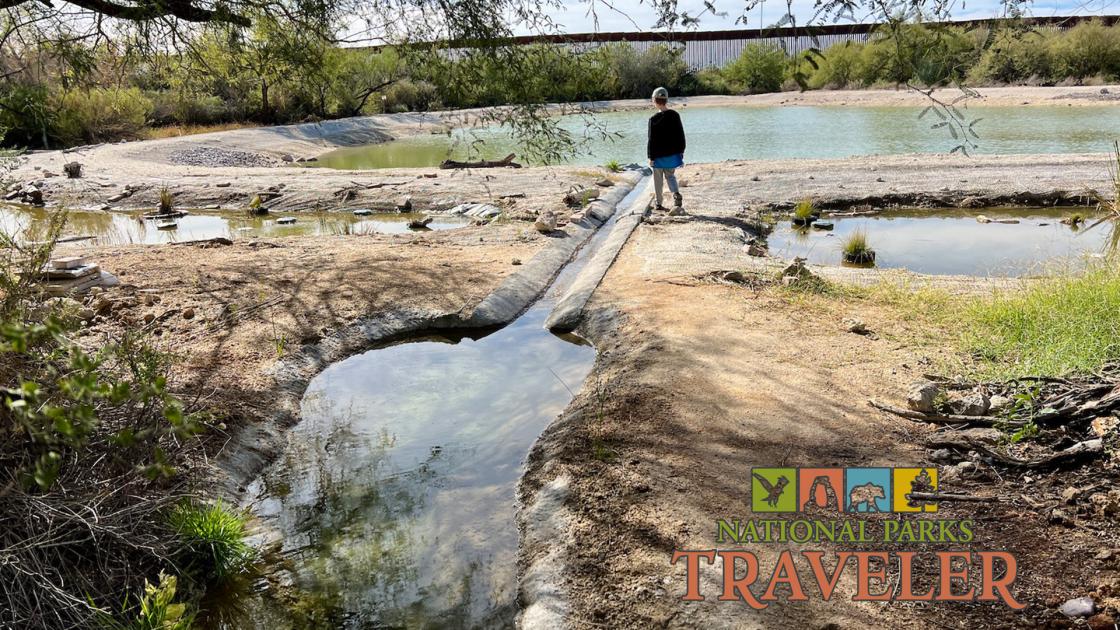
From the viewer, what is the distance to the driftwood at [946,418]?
4.36m

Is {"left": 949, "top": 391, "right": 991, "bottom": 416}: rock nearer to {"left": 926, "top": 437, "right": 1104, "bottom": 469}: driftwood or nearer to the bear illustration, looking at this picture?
{"left": 926, "top": 437, "right": 1104, "bottom": 469}: driftwood

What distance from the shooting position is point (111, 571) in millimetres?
3432

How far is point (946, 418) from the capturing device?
4535 mm

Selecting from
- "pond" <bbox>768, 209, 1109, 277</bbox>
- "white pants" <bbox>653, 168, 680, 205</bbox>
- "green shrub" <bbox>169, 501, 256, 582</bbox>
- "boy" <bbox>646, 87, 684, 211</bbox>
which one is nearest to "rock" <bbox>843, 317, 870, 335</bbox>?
"pond" <bbox>768, 209, 1109, 277</bbox>

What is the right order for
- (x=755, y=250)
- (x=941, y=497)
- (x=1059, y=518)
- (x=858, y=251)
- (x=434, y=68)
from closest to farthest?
(x=1059, y=518), (x=941, y=497), (x=434, y=68), (x=755, y=250), (x=858, y=251)

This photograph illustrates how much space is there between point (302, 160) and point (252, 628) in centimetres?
2333

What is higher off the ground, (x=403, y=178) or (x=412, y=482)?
(x=403, y=178)

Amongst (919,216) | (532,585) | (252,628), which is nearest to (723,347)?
(532,585)

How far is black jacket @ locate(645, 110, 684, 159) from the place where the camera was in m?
11.1

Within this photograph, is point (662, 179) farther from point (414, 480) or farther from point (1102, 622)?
point (1102, 622)

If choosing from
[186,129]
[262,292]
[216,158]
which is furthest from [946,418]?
[186,129]

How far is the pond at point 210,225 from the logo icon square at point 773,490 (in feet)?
30.4

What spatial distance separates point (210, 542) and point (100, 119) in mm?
26203

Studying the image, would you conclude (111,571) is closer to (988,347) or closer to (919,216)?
(988,347)
